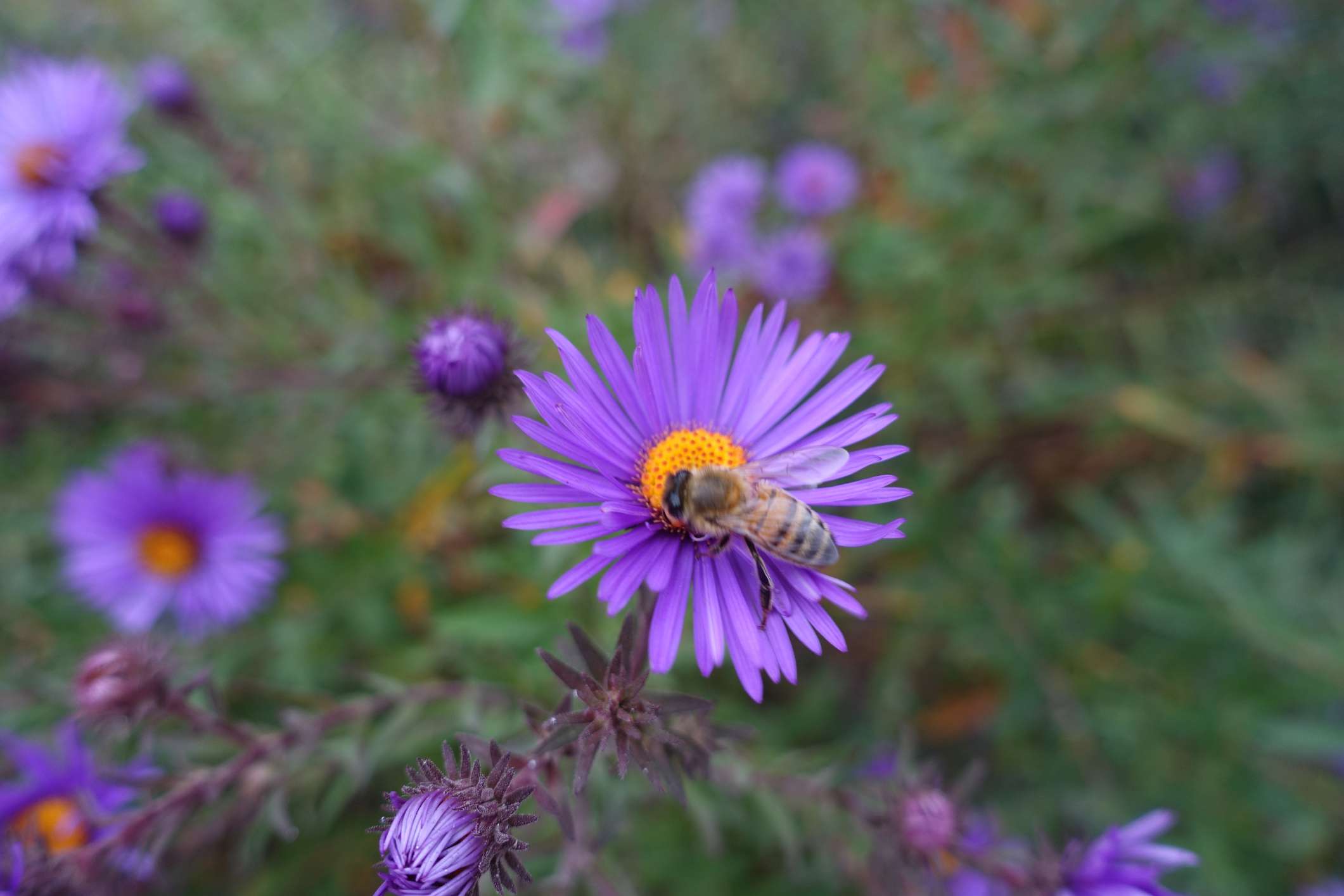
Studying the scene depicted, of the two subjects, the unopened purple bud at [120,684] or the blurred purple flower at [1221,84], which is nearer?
the unopened purple bud at [120,684]

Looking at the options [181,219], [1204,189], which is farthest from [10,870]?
[1204,189]

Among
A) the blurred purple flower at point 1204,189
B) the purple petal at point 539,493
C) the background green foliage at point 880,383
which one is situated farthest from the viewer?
the blurred purple flower at point 1204,189

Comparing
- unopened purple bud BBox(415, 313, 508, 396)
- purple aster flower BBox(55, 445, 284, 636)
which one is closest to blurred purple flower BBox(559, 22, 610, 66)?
purple aster flower BBox(55, 445, 284, 636)

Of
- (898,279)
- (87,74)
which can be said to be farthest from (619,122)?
(87,74)

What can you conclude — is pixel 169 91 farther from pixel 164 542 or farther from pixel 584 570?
pixel 584 570

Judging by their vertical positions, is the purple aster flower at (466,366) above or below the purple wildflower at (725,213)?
below

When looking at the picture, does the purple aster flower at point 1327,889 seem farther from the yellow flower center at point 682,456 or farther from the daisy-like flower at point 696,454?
the yellow flower center at point 682,456

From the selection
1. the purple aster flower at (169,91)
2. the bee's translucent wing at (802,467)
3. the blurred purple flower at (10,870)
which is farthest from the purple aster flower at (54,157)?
the bee's translucent wing at (802,467)
